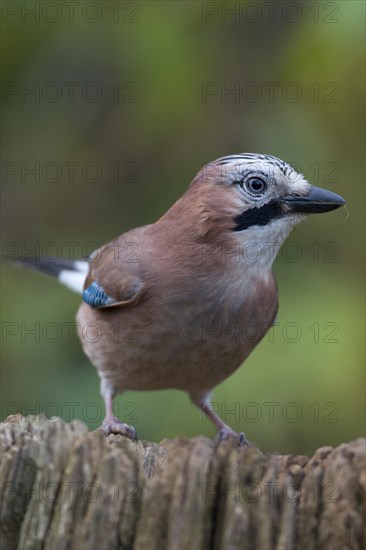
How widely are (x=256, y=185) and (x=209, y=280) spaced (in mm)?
514

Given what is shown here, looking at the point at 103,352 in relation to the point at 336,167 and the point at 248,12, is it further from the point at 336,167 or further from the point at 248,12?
the point at 248,12

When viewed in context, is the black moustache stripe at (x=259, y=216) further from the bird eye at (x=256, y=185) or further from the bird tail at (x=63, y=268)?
the bird tail at (x=63, y=268)

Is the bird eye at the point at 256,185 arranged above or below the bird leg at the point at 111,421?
above

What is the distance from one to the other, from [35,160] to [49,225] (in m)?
0.46

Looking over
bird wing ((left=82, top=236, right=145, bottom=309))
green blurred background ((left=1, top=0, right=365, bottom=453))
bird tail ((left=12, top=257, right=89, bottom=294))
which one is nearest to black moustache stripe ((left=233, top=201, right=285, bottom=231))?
bird wing ((left=82, top=236, right=145, bottom=309))

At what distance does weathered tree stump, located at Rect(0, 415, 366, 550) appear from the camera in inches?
95.1

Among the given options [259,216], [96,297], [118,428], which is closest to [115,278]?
[96,297]

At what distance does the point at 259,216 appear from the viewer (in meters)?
4.60

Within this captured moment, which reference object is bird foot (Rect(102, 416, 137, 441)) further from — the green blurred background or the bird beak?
→ the bird beak

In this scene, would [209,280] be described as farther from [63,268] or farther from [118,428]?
[63,268]

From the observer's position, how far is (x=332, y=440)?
5.19 m

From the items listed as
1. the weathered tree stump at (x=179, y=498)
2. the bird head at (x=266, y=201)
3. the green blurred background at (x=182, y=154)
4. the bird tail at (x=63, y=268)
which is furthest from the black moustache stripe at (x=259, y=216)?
the weathered tree stump at (x=179, y=498)

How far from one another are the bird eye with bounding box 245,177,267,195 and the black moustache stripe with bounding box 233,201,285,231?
78 millimetres

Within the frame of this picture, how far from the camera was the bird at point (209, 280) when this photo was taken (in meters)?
4.61
